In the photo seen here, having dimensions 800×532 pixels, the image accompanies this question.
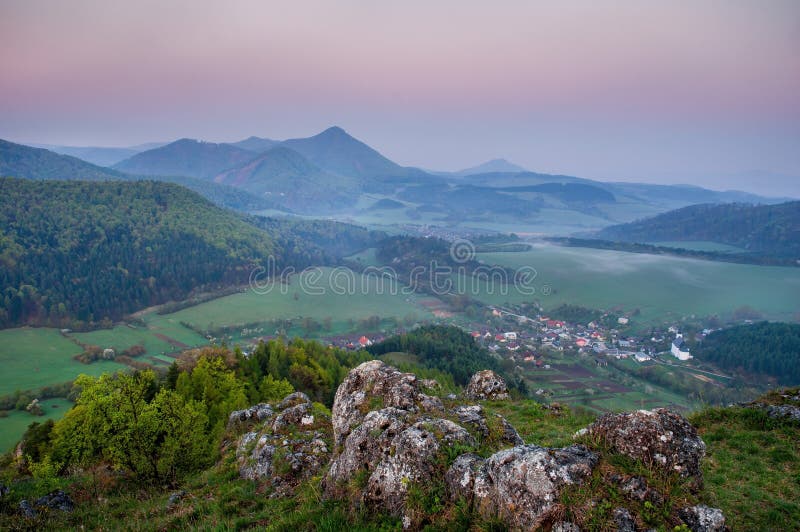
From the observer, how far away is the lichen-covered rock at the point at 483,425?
39.8 feet

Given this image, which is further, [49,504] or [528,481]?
[49,504]

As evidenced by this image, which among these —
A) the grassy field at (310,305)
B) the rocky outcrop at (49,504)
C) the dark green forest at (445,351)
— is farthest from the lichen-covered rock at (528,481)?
the grassy field at (310,305)

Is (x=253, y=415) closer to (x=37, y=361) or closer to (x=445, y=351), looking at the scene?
(x=445, y=351)

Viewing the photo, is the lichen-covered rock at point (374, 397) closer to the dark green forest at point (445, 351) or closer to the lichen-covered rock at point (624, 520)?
the lichen-covered rock at point (624, 520)

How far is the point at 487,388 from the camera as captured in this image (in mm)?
24859

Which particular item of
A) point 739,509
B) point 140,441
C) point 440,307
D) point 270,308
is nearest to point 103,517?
point 140,441

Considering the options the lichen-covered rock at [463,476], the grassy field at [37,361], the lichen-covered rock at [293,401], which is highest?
the lichen-covered rock at [463,476]

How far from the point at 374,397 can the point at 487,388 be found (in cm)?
1214

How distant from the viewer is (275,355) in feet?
177

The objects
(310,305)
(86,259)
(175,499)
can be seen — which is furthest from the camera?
(86,259)

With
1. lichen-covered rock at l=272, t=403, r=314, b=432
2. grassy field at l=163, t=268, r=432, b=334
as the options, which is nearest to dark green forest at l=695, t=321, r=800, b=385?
grassy field at l=163, t=268, r=432, b=334

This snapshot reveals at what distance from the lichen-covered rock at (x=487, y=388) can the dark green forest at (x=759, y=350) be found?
102610 mm

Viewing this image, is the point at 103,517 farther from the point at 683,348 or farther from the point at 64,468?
the point at 683,348

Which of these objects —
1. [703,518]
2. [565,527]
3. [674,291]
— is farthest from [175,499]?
[674,291]
